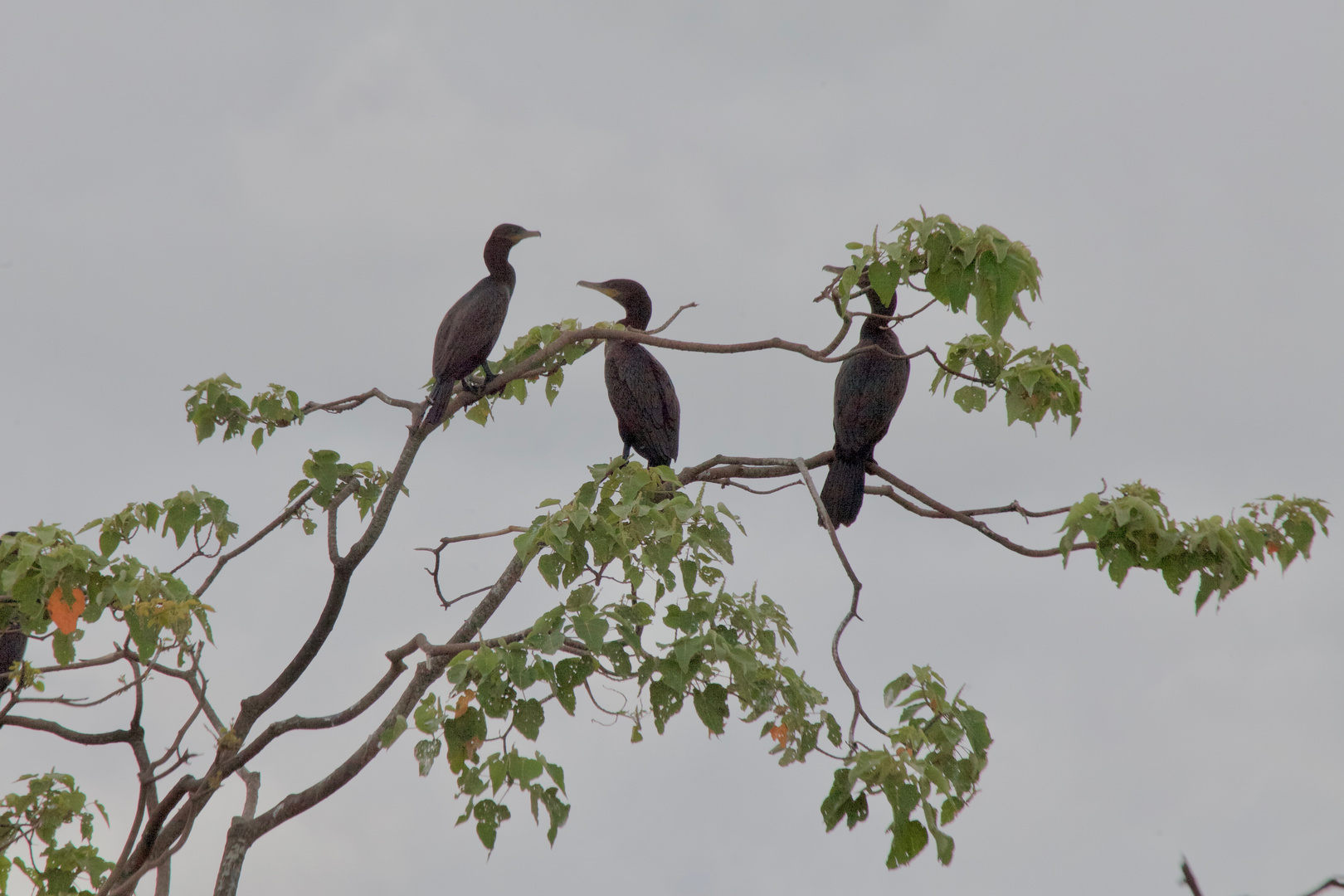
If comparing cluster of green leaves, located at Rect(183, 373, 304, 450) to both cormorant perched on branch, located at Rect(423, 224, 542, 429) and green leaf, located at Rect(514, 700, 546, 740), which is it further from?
green leaf, located at Rect(514, 700, 546, 740)

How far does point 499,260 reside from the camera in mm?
5570

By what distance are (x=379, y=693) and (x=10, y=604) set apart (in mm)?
1369

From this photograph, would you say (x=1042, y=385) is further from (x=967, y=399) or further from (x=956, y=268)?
(x=956, y=268)

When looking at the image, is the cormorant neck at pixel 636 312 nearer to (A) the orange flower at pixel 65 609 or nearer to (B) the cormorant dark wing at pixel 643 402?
(B) the cormorant dark wing at pixel 643 402

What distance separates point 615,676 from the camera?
8.93 feet

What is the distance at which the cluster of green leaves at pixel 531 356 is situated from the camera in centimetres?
486

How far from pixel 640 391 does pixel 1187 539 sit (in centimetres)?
305

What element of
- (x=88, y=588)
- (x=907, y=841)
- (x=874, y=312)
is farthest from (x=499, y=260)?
(x=907, y=841)

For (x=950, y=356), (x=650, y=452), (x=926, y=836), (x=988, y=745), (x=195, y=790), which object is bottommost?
(x=926, y=836)

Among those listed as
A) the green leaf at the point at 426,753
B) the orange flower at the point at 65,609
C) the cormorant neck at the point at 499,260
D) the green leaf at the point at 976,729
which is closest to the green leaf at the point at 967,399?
the green leaf at the point at 976,729

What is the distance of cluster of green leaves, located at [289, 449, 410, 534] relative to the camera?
4730mm

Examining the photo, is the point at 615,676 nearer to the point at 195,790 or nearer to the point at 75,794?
the point at 195,790

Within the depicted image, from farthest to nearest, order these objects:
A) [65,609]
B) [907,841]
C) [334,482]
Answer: [334,482], [65,609], [907,841]

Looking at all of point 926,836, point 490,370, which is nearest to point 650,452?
point 490,370
